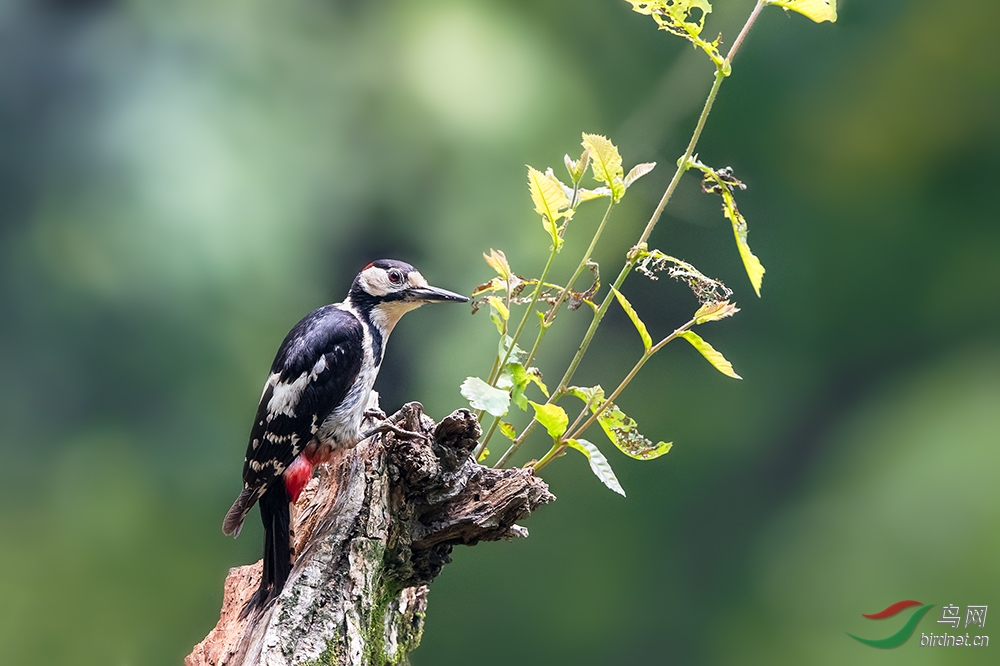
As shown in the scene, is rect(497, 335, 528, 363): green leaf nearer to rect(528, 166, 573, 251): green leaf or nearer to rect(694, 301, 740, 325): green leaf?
rect(528, 166, 573, 251): green leaf

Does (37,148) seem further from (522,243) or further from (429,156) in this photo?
(522,243)

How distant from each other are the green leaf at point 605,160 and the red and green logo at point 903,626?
1550 millimetres

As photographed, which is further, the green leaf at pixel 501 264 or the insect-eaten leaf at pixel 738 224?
the green leaf at pixel 501 264

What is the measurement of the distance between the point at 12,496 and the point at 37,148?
34.6 inches

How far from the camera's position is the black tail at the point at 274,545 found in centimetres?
140

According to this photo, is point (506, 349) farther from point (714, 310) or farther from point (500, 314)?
point (714, 310)

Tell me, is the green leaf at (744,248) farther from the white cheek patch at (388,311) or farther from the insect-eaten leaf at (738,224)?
the white cheek patch at (388,311)

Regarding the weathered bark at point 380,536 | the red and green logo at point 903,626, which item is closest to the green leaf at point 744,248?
the weathered bark at point 380,536

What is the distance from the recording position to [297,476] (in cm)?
159

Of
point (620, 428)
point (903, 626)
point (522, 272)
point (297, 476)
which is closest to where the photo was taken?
point (620, 428)

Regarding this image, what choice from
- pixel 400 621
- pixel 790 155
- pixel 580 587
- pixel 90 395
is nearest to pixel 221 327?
pixel 90 395

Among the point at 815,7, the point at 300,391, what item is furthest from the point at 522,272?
the point at 815,7

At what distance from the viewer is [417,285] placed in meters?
1.63

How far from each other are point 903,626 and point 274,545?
5.62 ft
